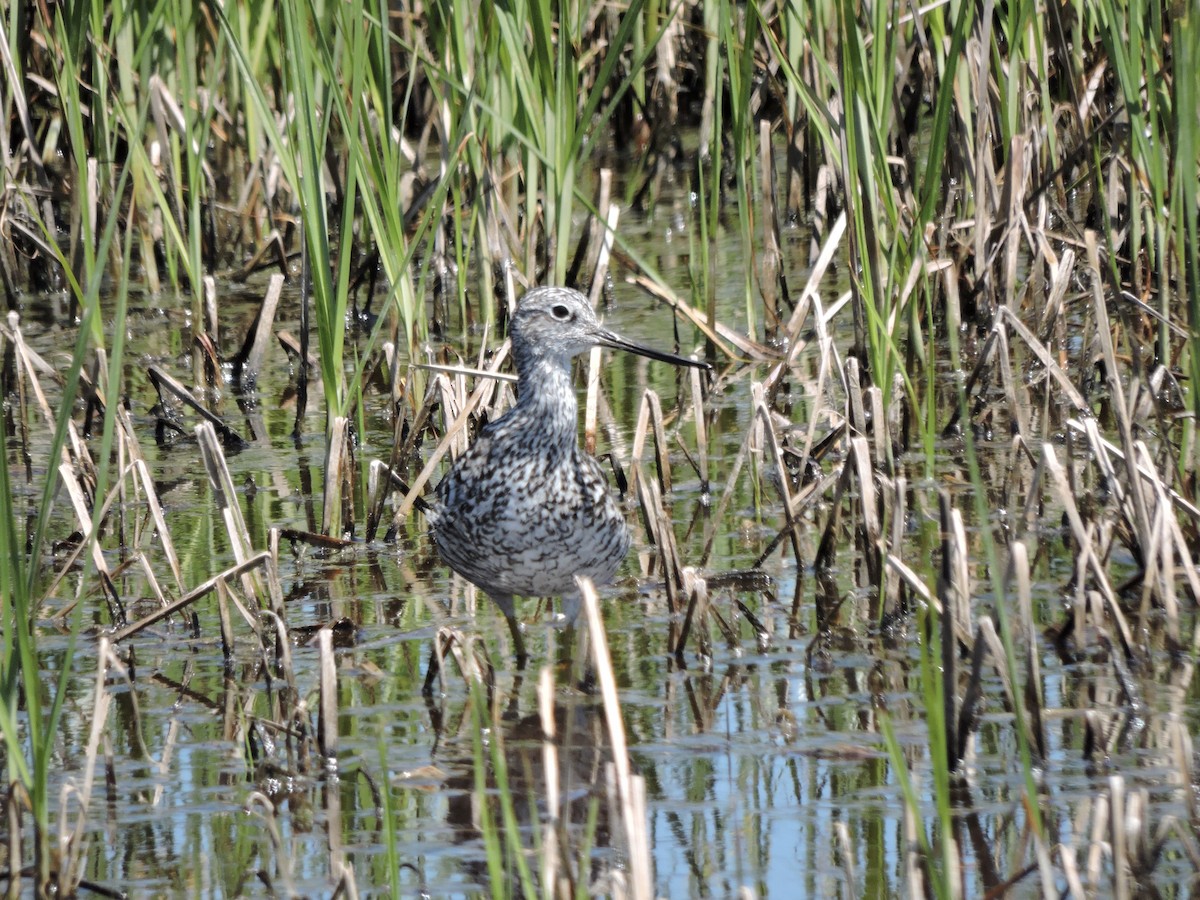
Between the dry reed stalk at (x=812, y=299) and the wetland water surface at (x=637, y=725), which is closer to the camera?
the wetland water surface at (x=637, y=725)

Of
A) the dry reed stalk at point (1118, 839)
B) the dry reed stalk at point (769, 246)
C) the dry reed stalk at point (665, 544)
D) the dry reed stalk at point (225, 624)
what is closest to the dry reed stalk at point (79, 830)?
the dry reed stalk at point (225, 624)

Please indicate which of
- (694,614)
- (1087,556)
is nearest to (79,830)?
(694,614)

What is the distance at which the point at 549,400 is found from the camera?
17.4 feet

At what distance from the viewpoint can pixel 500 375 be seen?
620 cm

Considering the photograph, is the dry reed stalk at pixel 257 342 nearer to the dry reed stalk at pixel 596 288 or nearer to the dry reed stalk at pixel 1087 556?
the dry reed stalk at pixel 596 288

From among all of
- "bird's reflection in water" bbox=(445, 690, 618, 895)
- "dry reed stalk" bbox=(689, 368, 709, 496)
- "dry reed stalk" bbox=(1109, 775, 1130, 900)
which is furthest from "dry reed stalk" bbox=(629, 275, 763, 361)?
"dry reed stalk" bbox=(1109, 775, 1130, 900)

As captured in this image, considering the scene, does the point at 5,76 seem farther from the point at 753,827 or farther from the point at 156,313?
the point at 753,827

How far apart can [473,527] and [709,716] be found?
0.98 metres

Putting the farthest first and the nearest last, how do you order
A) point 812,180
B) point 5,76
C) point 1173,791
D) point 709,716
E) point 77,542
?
point 812,180 → point 5,76 → point 77,542 → point 709,716 → point 1173,791

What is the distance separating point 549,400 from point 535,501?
0.40 meters

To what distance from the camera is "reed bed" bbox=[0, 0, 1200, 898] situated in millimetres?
3688

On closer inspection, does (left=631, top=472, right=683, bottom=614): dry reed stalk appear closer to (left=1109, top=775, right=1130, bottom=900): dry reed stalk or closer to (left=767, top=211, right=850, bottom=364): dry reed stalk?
(left=767, top=211, right=850, bottom=364): dry reed stalk

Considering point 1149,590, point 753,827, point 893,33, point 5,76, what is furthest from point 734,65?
point 5,76

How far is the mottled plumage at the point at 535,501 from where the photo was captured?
16.6ft
